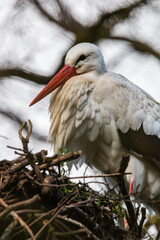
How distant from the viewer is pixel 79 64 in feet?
16.7

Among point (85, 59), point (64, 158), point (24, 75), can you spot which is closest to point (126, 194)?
point (64, 158)

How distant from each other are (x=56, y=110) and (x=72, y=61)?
0.57 m

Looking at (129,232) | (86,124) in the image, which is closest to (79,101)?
(86,124)

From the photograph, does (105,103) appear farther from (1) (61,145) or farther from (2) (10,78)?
(2) (10,78)

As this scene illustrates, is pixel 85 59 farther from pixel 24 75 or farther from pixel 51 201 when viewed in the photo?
pixel 51 201

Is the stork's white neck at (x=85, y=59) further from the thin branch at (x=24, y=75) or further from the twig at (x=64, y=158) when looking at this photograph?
the twig at (x=64, y=158)

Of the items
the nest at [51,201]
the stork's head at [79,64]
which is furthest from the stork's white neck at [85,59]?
the nest at [51,201]

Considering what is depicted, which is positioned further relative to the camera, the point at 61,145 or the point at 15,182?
the point at 61,145

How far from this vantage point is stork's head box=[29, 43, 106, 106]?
5.05 metres

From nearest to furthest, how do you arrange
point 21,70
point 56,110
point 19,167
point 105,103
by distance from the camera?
point 19,167 → point 105,103 → point 56,110 → point 21,70

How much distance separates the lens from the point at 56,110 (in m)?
4.96

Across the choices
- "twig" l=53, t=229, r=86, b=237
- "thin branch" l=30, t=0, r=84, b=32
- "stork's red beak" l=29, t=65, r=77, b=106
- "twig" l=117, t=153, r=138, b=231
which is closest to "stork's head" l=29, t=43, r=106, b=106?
"stork's red beak" l=29, t=65, r=77, b=106

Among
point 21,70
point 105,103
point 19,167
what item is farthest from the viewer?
point 21,70

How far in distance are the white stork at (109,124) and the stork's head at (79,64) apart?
0.05ft
